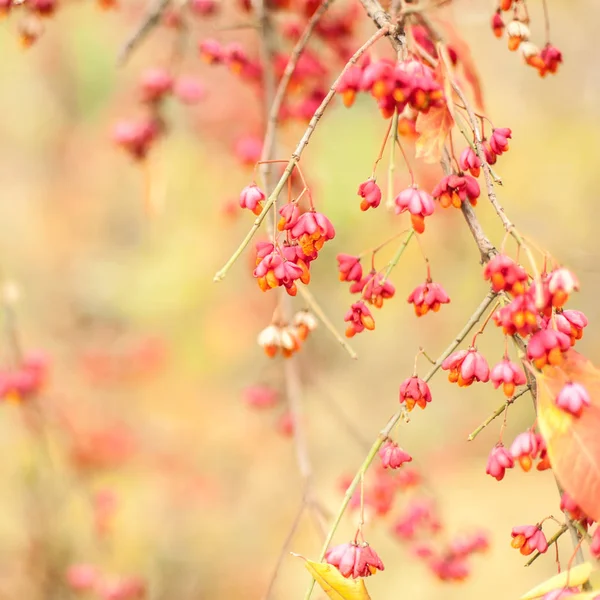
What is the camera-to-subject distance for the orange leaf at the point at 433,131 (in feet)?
2.38

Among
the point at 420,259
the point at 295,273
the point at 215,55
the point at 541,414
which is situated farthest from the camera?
the point at 420,259

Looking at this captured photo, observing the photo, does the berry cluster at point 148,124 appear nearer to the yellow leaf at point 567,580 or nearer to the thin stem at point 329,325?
the thin stem at point 329,325

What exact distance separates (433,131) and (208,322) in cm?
483

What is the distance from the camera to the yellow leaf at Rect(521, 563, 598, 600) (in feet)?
2.03

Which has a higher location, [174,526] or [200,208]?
[200,208]

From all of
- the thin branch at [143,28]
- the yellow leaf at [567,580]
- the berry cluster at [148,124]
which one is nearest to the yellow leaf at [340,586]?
the yellow leaf at [567,580]

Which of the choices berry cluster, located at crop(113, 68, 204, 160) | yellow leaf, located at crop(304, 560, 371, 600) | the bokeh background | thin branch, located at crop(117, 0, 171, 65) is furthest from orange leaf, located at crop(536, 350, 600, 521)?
the bokeh background

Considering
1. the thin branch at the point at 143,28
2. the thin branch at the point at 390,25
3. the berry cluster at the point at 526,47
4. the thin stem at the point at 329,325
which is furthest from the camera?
the thin branch at the point at 143,28

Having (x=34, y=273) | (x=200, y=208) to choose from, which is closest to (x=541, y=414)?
(x=200, y=208)

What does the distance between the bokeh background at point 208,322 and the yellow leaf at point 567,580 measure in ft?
8.25

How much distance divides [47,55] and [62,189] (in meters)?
1.10

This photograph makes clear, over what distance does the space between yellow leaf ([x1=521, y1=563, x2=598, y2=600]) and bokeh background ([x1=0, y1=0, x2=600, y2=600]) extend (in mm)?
2514

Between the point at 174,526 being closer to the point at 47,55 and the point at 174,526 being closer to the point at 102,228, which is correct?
the point at 102,228

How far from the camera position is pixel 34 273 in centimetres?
595
